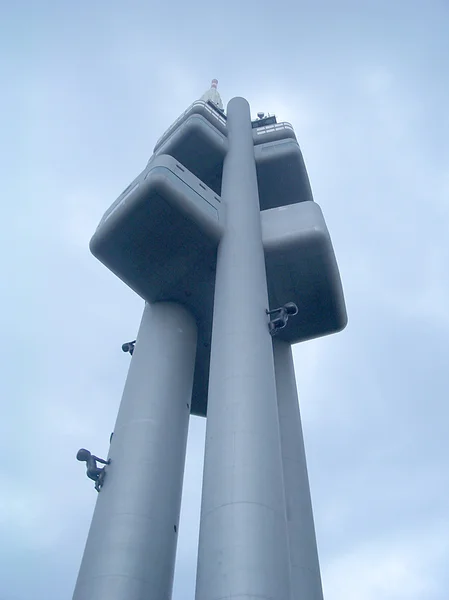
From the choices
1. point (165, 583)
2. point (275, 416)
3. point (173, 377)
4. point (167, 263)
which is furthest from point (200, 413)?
point (275, 416)

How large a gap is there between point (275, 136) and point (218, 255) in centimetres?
1070

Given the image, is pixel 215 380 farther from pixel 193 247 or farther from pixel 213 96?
pixel 213 96

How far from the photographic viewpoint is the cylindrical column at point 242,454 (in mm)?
7441

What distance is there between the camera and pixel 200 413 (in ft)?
60.9

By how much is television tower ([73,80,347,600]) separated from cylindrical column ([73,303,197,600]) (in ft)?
0.11

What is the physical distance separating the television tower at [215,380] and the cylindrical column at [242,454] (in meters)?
0.03

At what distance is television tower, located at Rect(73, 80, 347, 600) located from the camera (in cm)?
819

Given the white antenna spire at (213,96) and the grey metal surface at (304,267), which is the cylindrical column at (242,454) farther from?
the white antenna spire at (213,96)

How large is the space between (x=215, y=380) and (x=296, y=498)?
4.79 metres

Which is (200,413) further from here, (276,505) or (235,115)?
(235,115)

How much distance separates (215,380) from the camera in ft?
33.5

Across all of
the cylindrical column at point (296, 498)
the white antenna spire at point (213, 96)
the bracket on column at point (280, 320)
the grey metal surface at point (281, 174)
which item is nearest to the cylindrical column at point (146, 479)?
the cylindrical column at point (296, 498)

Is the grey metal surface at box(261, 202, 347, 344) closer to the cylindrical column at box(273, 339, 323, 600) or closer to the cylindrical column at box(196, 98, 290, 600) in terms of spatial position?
the cylindrical column at box(196, 98, 290, 600)

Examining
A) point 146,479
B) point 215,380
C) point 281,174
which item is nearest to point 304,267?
point 215,380
